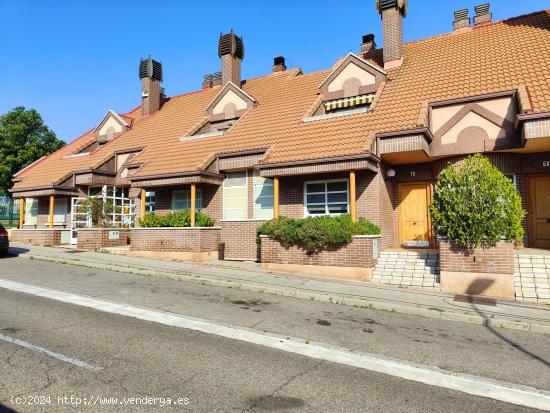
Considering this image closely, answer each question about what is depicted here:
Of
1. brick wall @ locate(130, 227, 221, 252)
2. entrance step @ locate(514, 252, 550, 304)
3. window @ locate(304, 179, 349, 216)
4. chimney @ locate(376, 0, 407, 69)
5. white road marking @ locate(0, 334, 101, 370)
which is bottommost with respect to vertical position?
white road marking @ locate(0, 334, 101, 370)

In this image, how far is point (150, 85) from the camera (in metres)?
25.2

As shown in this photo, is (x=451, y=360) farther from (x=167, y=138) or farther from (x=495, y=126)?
(x=167, y=138)

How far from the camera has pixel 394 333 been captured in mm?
6879

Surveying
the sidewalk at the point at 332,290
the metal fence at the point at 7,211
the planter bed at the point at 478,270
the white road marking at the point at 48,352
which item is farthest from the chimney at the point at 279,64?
the metal fence at the point at 7,211

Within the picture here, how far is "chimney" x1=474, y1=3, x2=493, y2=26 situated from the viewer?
62.5 ft

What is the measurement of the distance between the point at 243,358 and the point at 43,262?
→ 12.2m

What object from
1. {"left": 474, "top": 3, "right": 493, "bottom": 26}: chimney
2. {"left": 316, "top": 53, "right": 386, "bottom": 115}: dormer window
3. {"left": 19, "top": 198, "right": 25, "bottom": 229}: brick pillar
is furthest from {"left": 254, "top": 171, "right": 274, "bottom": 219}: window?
{"left": 19, "top": 198, "right": 25, "bottom": 229}: brick pillar

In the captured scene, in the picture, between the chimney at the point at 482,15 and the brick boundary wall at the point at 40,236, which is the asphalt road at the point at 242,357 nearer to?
the brick boundary wall at the point at 40,236

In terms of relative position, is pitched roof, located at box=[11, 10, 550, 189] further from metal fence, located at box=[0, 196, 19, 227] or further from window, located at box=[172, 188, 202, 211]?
metal fence, located at box=[0, 196, 19, 227]

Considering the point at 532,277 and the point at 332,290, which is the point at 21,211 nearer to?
the point at 332,290

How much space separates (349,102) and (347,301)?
10337mm

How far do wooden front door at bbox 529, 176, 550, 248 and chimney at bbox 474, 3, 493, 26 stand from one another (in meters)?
10.7

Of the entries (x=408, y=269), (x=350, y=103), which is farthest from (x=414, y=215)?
(x=350, y=103)

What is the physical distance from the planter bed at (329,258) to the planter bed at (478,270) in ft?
6.89
